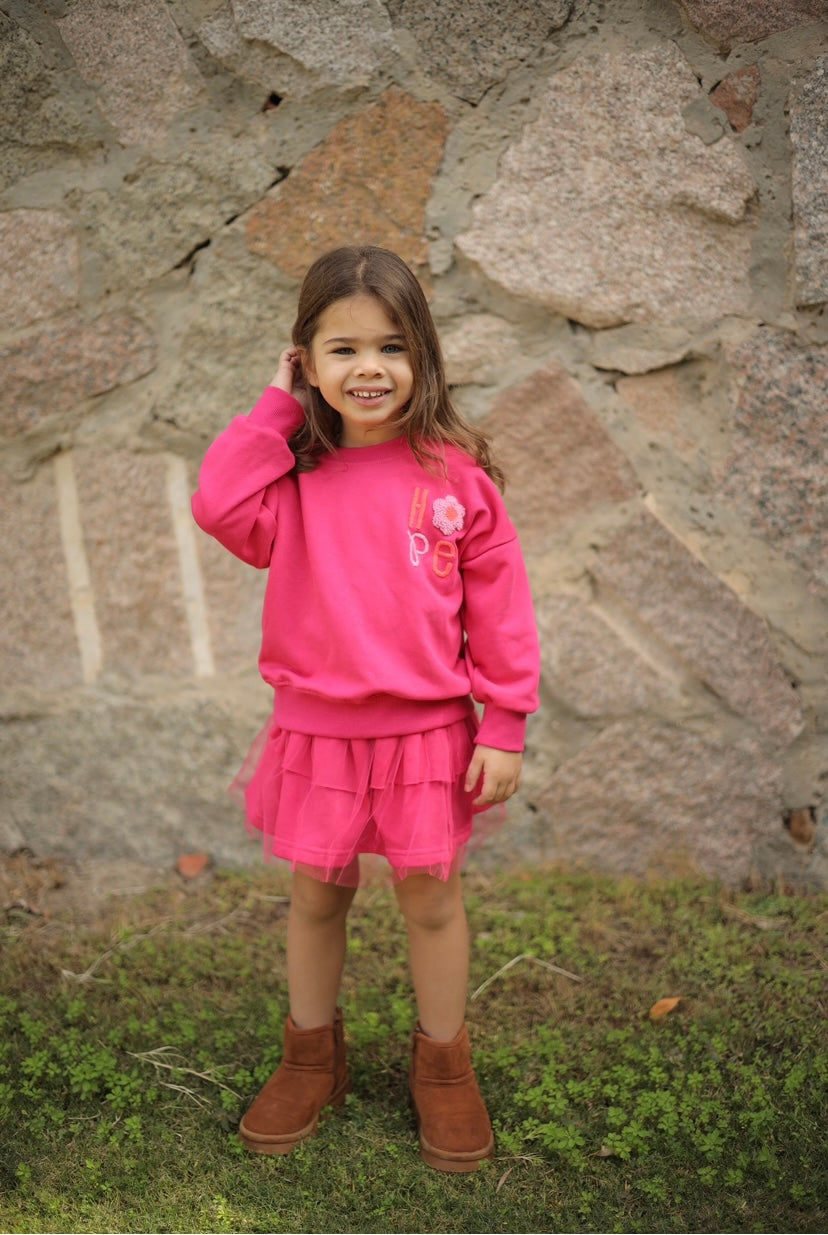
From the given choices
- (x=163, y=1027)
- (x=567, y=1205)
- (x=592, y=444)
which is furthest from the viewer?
(x=592, y=444)

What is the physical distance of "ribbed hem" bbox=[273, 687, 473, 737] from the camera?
5.61 feet

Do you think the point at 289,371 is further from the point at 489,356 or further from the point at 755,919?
the point at 755,919

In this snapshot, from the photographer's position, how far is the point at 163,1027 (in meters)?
2.11

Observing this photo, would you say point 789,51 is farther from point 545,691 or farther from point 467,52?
point 545,691

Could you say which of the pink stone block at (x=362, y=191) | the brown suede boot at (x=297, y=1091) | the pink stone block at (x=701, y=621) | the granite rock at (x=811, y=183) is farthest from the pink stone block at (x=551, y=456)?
the brown suede boot at (x=297, y=1091)

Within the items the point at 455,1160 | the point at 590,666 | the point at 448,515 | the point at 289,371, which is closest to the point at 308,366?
the point at 289,371

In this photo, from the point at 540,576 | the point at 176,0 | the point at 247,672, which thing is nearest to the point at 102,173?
the point at 176,0

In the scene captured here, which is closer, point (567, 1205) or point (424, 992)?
point (567, 1205)

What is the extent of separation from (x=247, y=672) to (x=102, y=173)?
4.10 feet

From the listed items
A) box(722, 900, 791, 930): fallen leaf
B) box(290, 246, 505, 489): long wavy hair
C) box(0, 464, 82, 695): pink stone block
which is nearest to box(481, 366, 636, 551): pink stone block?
box(290, 246, 505, 489): long wavy hair

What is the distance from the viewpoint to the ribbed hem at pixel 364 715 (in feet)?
5.61

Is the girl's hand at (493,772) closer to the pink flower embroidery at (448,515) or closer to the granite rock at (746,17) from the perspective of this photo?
the pink flower embroidery at (448,515)

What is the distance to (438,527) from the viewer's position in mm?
1705

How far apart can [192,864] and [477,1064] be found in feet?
3.29
